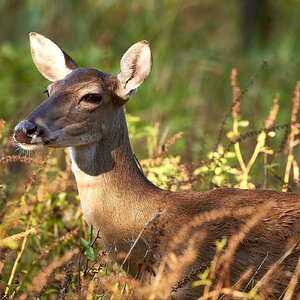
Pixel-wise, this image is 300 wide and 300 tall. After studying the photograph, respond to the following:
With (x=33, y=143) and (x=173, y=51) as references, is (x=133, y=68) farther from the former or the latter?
(x=173, y=51)

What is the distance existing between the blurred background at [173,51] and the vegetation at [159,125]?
0.02 meters

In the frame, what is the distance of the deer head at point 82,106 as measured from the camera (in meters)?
5.57

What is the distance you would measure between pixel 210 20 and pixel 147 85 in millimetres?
5730

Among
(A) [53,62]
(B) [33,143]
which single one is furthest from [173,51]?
(B) [33,143]

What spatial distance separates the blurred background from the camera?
1089 cm

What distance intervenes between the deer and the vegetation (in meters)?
0.16

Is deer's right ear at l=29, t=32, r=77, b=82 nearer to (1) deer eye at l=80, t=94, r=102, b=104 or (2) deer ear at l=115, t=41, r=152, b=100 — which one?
(2) deer ear at l=115, t=41, r=152, b=100

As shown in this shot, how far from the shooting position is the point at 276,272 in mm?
5301

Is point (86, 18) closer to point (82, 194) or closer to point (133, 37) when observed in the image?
point (133, 37)

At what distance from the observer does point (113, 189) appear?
18.8 feet

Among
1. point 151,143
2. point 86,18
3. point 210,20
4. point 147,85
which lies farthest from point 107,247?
point 210,20

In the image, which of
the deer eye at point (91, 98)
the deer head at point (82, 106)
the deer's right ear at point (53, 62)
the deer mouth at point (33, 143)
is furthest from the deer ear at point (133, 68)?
the deer mouth at point (33, 143)

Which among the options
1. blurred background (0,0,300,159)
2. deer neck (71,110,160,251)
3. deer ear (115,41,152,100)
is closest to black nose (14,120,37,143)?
deer neck (71,110,160,251)

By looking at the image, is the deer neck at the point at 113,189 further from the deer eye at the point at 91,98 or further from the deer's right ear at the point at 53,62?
the deer's right ear at the point at 53,62
